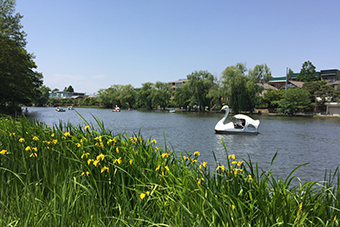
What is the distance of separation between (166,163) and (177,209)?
3.77 ft

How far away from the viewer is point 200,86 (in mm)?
68500

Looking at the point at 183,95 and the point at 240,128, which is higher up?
the point at 183,95

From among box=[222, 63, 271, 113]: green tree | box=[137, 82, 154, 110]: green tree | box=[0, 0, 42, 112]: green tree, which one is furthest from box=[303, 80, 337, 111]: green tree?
box=[0, 0, 42, 112]: green tree

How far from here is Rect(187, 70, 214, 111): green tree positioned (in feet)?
224

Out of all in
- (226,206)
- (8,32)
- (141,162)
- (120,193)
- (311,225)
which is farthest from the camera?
(8,32)

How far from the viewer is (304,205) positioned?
2.78 metres

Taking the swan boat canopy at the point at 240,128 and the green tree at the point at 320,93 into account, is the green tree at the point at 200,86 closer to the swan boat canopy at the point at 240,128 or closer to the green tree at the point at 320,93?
the green tree at the point at 320,93

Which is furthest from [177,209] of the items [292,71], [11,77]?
[292,71]

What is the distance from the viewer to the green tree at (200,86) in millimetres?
68188

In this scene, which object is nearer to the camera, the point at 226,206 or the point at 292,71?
the point at 226,206

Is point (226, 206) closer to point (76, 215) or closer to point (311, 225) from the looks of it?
point (311, 225)

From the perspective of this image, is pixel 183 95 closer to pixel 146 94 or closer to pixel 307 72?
pixel 146 94

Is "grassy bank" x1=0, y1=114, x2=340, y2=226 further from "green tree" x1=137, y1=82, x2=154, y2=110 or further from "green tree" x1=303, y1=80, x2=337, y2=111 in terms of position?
"green tree" x1=137, y1=82, x2=154, y2=110

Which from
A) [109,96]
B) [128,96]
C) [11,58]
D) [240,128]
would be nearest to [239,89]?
[240,128]
